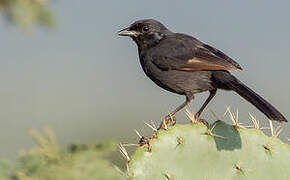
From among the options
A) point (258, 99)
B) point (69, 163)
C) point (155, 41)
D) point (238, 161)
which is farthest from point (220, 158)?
point (155, 41)

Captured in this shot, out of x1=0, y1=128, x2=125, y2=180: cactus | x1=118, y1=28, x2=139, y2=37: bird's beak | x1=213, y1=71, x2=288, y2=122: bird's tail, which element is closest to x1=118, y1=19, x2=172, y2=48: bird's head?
x1=118, y1=28, x2=139, y2=37: bird's beak

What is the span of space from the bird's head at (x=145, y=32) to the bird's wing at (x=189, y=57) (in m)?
0.25

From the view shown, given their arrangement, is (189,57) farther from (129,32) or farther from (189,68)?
(129,32)

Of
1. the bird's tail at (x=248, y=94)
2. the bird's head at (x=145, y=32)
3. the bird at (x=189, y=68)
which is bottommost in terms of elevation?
the bird's tail at (x=248, y=94)

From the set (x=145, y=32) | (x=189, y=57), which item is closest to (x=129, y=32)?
(x=145, y=32)

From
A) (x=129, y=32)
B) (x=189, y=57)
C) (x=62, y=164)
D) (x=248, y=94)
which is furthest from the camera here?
(x=129, y=32)

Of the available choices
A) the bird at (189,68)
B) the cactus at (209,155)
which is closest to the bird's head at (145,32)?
the bird at (189,68)

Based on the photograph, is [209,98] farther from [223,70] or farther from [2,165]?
[2,165]

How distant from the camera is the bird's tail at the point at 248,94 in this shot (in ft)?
12.3

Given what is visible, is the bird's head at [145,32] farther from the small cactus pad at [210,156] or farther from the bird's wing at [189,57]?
the small cactus pad at [210,156]

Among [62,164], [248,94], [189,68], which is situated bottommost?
[248,94]

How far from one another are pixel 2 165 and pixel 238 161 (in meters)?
1.86

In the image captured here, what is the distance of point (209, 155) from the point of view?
2.70 meters

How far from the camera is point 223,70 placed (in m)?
4.70
